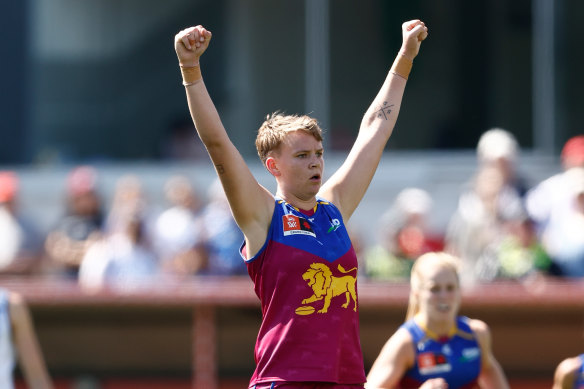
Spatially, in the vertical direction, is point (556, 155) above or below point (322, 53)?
below

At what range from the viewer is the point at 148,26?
39.4ft

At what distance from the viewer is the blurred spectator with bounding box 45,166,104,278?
8789mm

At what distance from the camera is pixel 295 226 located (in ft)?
11.9

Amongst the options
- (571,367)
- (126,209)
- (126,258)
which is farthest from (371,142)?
(126,209)

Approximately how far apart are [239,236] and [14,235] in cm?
227

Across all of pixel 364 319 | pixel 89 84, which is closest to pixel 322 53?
pixel 89 84

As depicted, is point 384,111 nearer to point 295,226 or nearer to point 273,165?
point 273,165

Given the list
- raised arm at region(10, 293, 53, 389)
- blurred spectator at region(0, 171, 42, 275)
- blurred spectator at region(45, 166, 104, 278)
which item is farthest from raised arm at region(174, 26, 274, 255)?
blurred spectator at region(0, 171, 42, 275)

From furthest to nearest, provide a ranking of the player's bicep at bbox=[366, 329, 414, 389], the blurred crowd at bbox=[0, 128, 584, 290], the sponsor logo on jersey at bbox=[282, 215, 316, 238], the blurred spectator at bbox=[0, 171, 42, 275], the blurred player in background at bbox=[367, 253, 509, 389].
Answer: the blurred spectator at bbox=[0, 171, 42, 275] → the blurred crowd at bbox=[0, 128, 584, 290] → the blurred player in background at bbox=[367, 253, 509, 389] → the player's bicep at bbox=[366, 329, 414, 389] → the sponsor logo on jersey at bbox=[282, 215, 316, 238]

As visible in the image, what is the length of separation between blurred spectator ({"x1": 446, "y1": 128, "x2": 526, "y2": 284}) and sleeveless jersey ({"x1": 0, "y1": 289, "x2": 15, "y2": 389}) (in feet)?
12.1

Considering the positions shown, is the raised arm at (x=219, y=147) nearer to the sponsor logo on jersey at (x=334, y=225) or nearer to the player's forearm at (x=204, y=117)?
the player's forearm at (x=204, y=117)

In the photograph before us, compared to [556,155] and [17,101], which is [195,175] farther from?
[556,155]

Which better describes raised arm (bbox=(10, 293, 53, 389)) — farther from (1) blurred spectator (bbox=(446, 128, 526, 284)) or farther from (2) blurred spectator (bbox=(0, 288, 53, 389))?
(1) blurred spectator (bbox=(446, 128, 526, 284))

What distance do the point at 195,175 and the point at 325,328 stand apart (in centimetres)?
806
